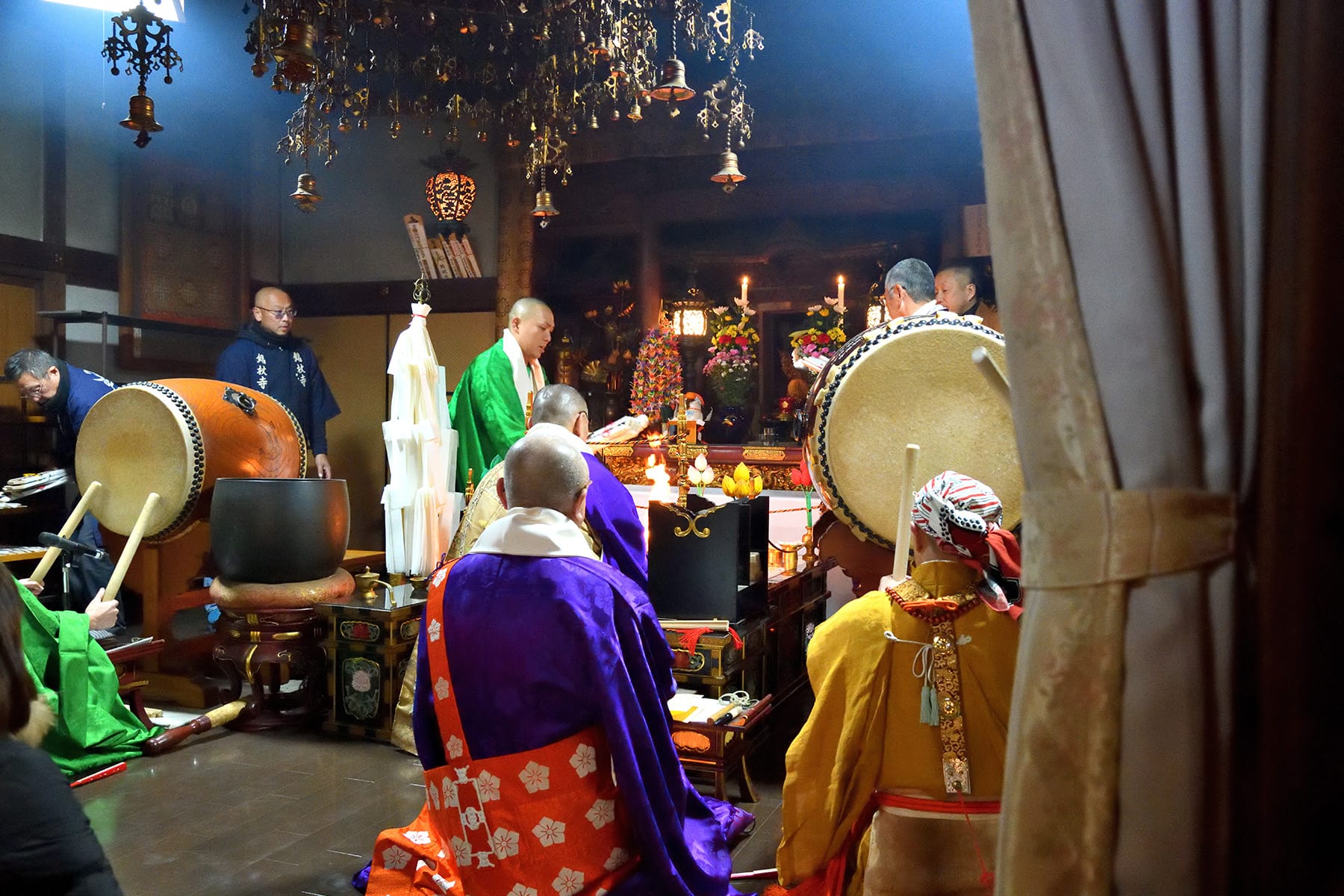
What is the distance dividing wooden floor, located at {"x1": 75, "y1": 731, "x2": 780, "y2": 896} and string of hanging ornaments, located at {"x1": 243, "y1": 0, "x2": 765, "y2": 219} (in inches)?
121

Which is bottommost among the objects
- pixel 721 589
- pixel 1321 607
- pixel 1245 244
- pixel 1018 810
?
pixel 721 589

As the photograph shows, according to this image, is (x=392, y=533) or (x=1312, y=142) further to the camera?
(x=392, y=533)

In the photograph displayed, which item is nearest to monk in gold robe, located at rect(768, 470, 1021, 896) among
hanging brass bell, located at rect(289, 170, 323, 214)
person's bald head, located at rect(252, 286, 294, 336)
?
hanging brass bell, located at rect(289, 170, 323, 214)

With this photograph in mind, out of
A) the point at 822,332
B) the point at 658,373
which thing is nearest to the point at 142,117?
the point at 658,373

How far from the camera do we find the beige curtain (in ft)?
2.56

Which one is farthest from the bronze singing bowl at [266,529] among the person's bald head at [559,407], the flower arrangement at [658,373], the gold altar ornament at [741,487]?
the flower arrangement at [658,373]

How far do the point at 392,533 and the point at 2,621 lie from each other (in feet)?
10.6

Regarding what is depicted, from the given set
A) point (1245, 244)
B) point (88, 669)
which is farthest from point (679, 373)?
point (1245, 244)

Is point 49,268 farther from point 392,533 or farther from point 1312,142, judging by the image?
point 1312,142

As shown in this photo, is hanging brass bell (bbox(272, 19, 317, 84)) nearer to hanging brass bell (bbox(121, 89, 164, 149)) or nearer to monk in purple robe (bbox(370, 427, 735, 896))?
hanging brass bell (bbox(121, 89, 164, 149))

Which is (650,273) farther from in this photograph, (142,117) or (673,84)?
(142,117)

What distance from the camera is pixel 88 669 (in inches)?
150

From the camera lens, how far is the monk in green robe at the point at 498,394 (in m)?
5.32

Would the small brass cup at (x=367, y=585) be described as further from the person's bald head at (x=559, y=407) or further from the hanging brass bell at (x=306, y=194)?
the hanging brass bell at (x=306, y=194)
